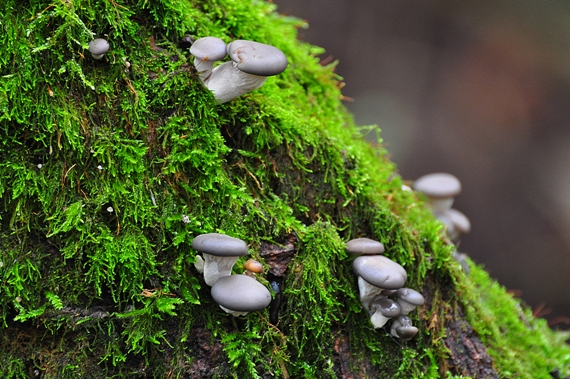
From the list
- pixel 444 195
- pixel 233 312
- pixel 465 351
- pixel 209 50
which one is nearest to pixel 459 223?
pixel 444 195

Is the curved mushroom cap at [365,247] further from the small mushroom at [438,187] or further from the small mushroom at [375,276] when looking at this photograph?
the small mushroom at [438,187]

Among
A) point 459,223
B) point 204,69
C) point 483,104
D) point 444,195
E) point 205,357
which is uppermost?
point 204,69

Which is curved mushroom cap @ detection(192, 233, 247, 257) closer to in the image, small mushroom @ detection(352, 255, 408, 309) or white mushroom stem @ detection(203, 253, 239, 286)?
white mushroom stem @ detection(203, 253, 239, 286)

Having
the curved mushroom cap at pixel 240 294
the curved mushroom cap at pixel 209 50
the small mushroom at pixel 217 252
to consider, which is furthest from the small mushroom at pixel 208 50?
the curved mushroom cap at pixel 240 294

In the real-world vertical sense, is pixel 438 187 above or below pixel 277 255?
below

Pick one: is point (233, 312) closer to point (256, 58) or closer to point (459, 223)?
point (256, 58)
